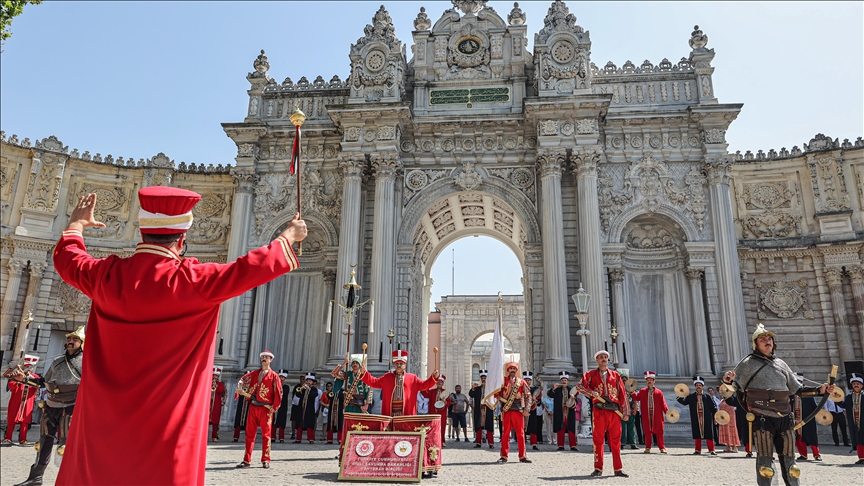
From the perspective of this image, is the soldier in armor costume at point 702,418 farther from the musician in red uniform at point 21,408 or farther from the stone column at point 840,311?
the musician in red uniform at point 21,408

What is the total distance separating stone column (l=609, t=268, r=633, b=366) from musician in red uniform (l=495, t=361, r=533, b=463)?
8524 millimetres

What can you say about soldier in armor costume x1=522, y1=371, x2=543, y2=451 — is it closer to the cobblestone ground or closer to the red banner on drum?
the cobblestone ground

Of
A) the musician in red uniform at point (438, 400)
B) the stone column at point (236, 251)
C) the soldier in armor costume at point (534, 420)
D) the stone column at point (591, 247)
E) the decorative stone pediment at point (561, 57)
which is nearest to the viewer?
the soldier in armor costume at point (534, 420)

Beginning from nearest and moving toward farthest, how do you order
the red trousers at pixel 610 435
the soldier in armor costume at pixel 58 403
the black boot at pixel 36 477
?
the black boot at pixel 36 477 < the soldier in armor costume at pixel 58 403 < the red trousers at pixel 610 435

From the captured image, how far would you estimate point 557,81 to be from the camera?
70.1 feet

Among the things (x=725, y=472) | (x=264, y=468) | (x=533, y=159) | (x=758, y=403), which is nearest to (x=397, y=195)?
(x=533, y=159)

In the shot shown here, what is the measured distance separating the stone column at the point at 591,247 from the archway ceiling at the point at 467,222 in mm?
2751

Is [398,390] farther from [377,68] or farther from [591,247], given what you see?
[377,68]

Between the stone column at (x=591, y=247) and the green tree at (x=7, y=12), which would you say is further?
the stone column at (x=591, y=247)

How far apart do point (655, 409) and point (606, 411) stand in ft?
17.8

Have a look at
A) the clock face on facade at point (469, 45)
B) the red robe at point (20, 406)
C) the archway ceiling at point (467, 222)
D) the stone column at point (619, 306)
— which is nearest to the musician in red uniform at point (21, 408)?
the red robe at point (20, 406)

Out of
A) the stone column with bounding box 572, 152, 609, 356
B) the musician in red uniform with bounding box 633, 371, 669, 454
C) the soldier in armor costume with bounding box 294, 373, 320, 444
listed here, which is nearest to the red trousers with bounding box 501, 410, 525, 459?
the musician in red uniform with bounding box 633, 371, 669, 454

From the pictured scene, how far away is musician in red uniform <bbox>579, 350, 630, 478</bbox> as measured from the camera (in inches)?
385

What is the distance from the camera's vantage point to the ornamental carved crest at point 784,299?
22.1 metres
